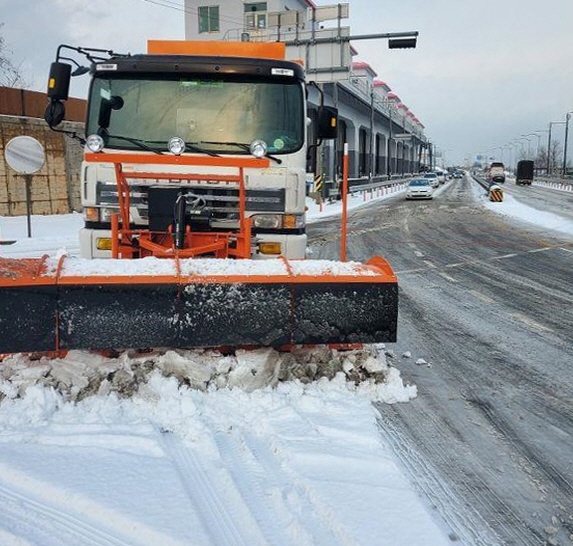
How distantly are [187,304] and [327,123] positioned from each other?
3192 mm

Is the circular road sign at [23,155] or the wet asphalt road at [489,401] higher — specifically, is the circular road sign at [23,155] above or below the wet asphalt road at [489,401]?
above

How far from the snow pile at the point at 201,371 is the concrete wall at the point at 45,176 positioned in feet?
52.2

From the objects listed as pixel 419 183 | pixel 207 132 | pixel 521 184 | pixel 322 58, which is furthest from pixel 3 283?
pixel 521 184

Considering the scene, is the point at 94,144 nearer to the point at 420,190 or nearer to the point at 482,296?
the point at 482,296

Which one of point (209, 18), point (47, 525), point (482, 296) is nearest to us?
point (47, 525)

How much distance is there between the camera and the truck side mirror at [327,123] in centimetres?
593

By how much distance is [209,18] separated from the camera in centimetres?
4428

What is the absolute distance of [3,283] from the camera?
11.0 feet

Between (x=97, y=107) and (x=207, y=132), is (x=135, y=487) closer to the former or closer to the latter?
(x=207, y=132)

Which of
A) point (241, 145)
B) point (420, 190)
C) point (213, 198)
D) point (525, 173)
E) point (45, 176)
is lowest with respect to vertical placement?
point (420, 190)

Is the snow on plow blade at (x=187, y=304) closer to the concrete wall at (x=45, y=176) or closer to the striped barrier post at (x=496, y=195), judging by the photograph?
the concrete wall at (x=45, y=176)

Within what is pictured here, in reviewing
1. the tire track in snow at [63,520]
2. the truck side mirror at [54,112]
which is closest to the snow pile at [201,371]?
the tire track in snow at [63,520]

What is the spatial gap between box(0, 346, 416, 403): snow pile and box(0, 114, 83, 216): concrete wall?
15.9 meters

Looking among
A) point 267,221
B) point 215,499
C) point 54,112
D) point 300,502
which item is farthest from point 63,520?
point 54,112
